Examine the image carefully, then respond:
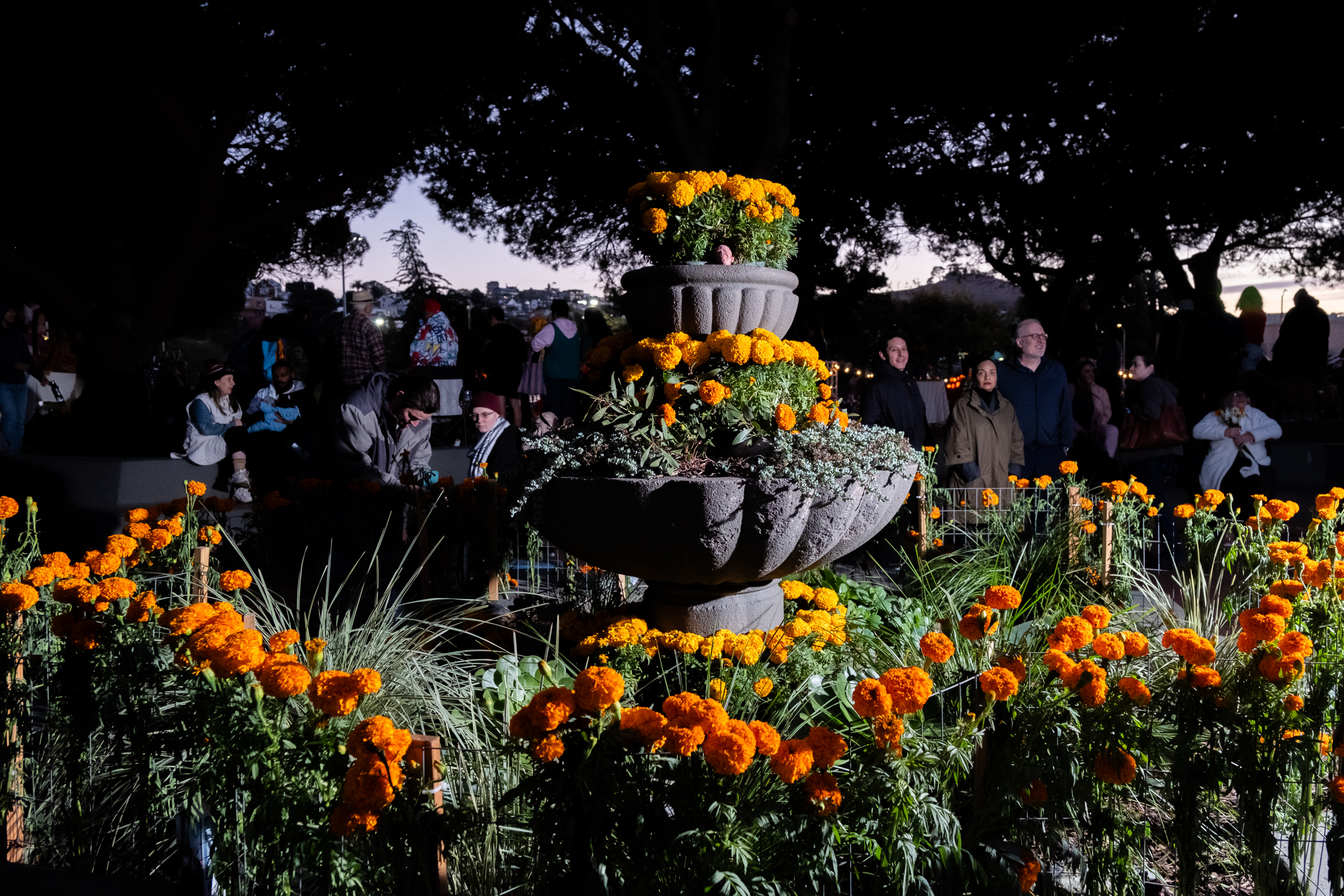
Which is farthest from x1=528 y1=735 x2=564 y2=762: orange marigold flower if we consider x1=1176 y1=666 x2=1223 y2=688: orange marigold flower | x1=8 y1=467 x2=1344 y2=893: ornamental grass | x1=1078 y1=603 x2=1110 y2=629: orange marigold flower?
x1=1176 y1=666 x2=1223 y2=688: orange marigold flower

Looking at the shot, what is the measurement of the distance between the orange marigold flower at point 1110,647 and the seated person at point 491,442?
167 inches

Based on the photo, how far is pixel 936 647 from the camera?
209cm

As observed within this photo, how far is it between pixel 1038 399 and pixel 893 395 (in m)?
1.00

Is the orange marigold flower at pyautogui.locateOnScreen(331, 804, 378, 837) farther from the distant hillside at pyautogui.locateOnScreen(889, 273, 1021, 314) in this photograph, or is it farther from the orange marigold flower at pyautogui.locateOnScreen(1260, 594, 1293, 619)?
the distant hillside at pyautogui.locateOnScreen(889, 273, 1021, 314)

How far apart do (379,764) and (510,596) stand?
3092 millimetres

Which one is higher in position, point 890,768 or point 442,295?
point 442,295

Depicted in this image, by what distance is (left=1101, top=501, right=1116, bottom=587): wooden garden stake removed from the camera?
181 inches

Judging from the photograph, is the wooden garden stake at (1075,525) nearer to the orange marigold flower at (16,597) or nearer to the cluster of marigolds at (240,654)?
the cluster of marigolds at (240,654)

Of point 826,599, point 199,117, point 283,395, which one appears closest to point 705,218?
point 826,599

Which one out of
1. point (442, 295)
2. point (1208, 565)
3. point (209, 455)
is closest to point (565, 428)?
point (1208, 565)

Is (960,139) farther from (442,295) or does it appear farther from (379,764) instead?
(379,764)

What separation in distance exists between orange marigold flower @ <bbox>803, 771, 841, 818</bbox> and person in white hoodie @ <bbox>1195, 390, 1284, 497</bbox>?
636 cm

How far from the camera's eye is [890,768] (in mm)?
1935

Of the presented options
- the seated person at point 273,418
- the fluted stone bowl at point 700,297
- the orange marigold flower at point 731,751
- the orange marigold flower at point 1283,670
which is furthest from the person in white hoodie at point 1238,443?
the seated person at point 273,418
